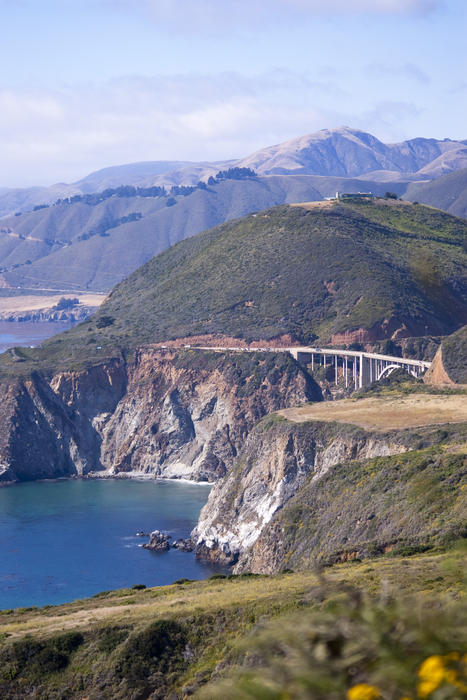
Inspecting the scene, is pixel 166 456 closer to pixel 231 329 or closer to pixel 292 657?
pixel 231 329

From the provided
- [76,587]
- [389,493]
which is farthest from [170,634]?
[76,587]

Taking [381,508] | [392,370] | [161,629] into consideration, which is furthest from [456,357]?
[161,629]

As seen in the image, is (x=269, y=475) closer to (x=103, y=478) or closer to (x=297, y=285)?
(x=103, y=478)

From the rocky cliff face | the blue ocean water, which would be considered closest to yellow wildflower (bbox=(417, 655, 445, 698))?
the blue ocean water

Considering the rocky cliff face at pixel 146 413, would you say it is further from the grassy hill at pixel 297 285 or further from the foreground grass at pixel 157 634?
the foreground grass at pixel 157 634

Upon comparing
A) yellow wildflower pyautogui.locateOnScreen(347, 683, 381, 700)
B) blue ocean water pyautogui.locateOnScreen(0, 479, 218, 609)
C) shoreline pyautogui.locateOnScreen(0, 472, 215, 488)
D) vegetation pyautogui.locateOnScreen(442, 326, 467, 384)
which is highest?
yellow wildflower pyautogui.locateOnScreen(347, 683, 381, 700)

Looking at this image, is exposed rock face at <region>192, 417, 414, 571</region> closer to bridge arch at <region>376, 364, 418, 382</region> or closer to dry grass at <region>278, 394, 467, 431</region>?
dry grass at <region>278, 394, 467, 431</region>

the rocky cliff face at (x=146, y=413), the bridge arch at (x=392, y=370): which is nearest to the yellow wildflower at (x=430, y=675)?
the bridge arch at (x=392, y=370)

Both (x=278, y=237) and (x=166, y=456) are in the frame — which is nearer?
(x=166, y=456)
